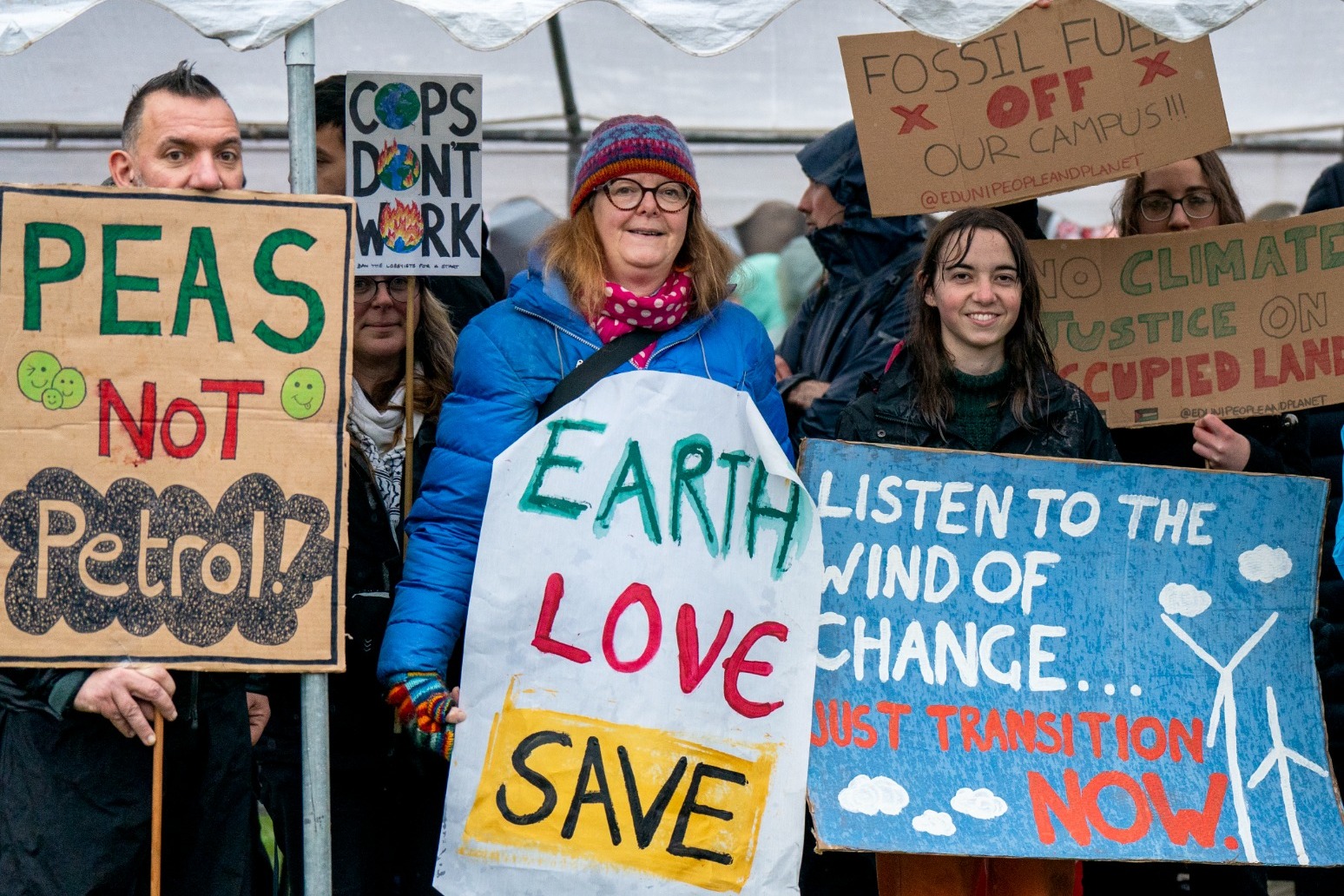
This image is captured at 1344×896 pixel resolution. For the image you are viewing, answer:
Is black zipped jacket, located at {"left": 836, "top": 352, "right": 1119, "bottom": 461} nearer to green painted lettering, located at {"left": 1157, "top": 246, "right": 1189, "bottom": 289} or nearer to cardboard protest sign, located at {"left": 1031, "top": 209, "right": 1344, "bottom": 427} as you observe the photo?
cardboard protest sign, located at {"left": 1031, "top": 209, "right": 1344, "bottom": 427}

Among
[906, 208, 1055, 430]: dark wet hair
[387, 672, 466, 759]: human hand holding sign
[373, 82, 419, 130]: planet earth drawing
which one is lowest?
[387, 672, 466, 759]: human hand holding sign

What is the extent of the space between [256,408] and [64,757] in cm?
75

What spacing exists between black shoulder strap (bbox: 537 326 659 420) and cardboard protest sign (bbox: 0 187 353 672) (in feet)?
1.54

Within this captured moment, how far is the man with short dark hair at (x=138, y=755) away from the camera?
9.33ft

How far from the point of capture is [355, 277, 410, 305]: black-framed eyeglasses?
12.5 feet

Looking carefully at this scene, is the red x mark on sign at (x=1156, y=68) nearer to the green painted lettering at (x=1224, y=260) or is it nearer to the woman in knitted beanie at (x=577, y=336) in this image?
the green painted lettering at (x=1224, y=260)

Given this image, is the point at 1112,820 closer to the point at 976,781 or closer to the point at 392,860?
the point at 976,781

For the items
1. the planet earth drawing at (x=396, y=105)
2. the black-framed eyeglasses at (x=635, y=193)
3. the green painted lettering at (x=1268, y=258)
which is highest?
the planet earth drawing at (x=396, y=105)

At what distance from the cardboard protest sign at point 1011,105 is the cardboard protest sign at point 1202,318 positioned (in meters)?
0.25

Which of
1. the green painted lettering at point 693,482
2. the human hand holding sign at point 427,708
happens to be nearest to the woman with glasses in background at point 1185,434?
the green painted lettering at point 693,482

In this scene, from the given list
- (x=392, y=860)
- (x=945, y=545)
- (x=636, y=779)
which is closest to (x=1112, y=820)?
(x=945, y=545)

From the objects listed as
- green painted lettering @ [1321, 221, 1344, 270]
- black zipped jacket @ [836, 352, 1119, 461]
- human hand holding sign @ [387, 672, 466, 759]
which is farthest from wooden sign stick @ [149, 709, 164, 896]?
green painted lettering @ [1321, 221, 1344, 270]

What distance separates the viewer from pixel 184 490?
115 inches

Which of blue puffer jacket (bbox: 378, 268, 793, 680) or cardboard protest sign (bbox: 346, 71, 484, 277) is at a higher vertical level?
cardboard protest sign (bbox: 346, 71, 484, 277)
